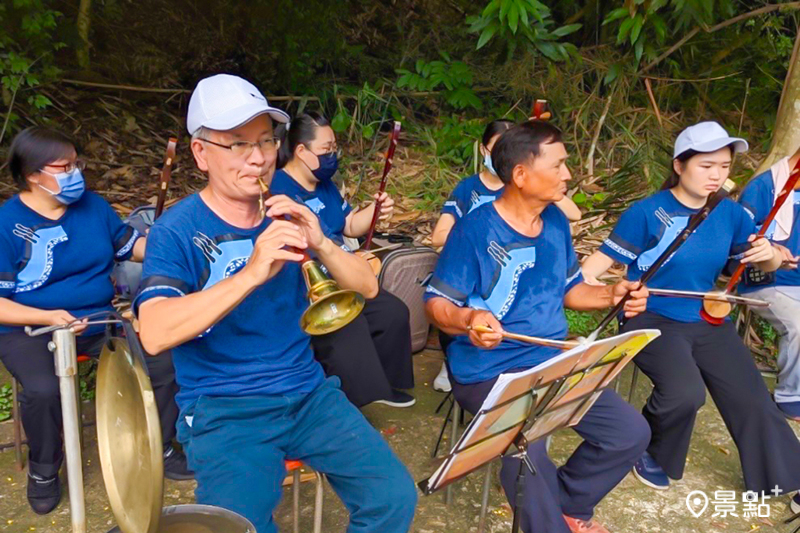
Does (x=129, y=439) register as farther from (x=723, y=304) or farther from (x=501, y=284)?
(x=723, y=304)

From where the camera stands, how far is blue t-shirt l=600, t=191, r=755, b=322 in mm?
3564

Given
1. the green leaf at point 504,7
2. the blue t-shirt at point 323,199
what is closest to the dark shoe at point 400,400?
the blue t-shirt at point 323,199

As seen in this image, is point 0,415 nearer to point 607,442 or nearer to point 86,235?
point 86,235

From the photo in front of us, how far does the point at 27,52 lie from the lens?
229 inches

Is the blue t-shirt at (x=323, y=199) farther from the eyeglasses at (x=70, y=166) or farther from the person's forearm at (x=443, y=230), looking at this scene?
the eyeglasses at (x=70, y=166)

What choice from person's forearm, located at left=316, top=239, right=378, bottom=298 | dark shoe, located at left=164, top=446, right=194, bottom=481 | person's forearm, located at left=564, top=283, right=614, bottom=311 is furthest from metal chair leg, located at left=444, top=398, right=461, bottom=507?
dark shoe, located at left=164, top=446, right=194, bottom=481

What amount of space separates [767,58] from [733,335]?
5.67 m

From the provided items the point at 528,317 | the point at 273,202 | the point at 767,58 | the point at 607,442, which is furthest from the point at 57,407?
the point at 767,58

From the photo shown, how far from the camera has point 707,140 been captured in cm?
347

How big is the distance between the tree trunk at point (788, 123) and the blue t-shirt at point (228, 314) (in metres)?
4.11

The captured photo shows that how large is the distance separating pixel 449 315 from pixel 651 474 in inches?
61.6

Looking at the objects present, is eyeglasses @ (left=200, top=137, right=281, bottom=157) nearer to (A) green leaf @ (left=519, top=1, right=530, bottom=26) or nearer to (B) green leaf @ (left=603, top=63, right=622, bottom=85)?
(A) green leaf @ (left=519, top=1, right=530, bottom=26)

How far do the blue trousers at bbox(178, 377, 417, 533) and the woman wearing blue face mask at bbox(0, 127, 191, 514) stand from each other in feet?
3.82

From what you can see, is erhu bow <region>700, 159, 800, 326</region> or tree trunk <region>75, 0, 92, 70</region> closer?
erhu bow <region>700, 159, 800, 326</region>
